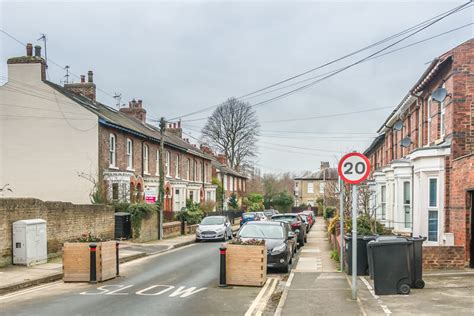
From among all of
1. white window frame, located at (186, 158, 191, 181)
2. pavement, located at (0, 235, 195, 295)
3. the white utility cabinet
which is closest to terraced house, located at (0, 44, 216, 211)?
pavement, located at (0, 235, 195, 295)

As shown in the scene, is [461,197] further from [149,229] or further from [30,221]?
[149,229]

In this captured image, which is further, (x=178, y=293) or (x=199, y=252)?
(x=199, y=252)

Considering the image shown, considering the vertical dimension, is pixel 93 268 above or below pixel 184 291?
above

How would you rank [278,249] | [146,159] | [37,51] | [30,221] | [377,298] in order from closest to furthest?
[377,298] < [278,249] < [30,221] < [37,51] < [146,159]

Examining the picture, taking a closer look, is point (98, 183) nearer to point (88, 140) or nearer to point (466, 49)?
point (88, 140)

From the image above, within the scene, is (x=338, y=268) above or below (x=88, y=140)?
below

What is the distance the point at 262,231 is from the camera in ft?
52.9

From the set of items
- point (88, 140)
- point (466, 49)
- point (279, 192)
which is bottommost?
point (279, 192)

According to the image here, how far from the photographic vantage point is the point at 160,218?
2667 centimetres

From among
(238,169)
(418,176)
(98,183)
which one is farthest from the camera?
(238,169)

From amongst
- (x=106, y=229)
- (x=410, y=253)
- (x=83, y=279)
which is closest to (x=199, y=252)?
(x=106, y=229)

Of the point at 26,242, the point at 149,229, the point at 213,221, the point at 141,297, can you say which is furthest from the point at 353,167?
the point at 213,221

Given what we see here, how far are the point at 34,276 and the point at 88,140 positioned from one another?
15005 millimetres

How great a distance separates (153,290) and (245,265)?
7.24ft
